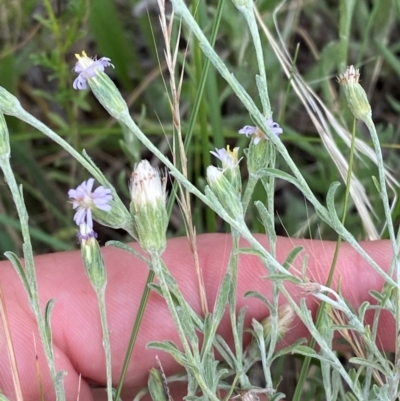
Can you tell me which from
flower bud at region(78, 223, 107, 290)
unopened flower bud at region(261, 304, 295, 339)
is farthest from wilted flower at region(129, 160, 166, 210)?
unopened flower bud at region(261, 304, 295, 339)

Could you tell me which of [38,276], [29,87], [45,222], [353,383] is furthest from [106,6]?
[353,383]

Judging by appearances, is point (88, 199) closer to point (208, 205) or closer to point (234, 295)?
point (208, 205)

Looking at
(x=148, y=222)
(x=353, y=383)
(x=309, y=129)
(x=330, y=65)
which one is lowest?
(x=353, y=383)

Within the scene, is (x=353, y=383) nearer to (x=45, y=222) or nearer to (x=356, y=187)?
(x=356, y=187)

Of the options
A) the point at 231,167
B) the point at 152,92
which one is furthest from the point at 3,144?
the point at 152,92

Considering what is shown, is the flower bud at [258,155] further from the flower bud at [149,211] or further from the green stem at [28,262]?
the green stem at [28,262]

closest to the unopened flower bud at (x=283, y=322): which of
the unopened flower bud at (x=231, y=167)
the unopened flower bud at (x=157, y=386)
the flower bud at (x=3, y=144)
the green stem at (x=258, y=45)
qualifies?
the unopened flower bud at (x=157, y=386)
